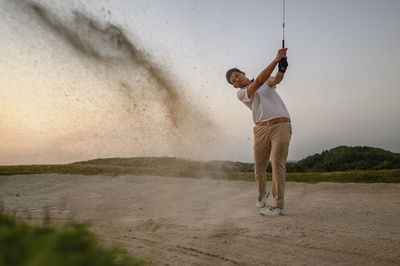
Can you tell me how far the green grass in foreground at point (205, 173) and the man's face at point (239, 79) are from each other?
5.66m

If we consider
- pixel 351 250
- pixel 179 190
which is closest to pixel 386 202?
pixel 351 250

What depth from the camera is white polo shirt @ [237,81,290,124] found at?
5.43 metres

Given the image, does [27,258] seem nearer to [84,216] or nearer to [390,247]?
[390,247]

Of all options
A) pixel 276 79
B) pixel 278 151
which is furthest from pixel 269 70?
pixel 278 151

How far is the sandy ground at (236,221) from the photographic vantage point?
3244 millimetres

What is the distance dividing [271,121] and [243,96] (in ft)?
2.28

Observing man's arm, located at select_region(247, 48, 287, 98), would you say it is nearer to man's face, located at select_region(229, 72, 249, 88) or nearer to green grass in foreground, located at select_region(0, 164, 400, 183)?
man's face, located at select_region(229, 72, 249, 88)

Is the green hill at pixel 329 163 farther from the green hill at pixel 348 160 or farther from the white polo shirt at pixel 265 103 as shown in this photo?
the white polo shirt at pixel 265 103

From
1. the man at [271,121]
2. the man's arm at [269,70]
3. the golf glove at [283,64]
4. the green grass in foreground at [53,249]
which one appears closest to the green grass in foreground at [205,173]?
the man at [271,121]

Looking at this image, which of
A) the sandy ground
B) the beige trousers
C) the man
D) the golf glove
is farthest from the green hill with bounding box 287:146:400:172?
the golf glove

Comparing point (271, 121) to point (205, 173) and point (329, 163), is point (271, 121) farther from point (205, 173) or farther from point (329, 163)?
point (329, 163)

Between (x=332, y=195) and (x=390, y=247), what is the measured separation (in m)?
4.73

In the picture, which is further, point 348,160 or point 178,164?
point 178,164

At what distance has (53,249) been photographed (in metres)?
0.85
